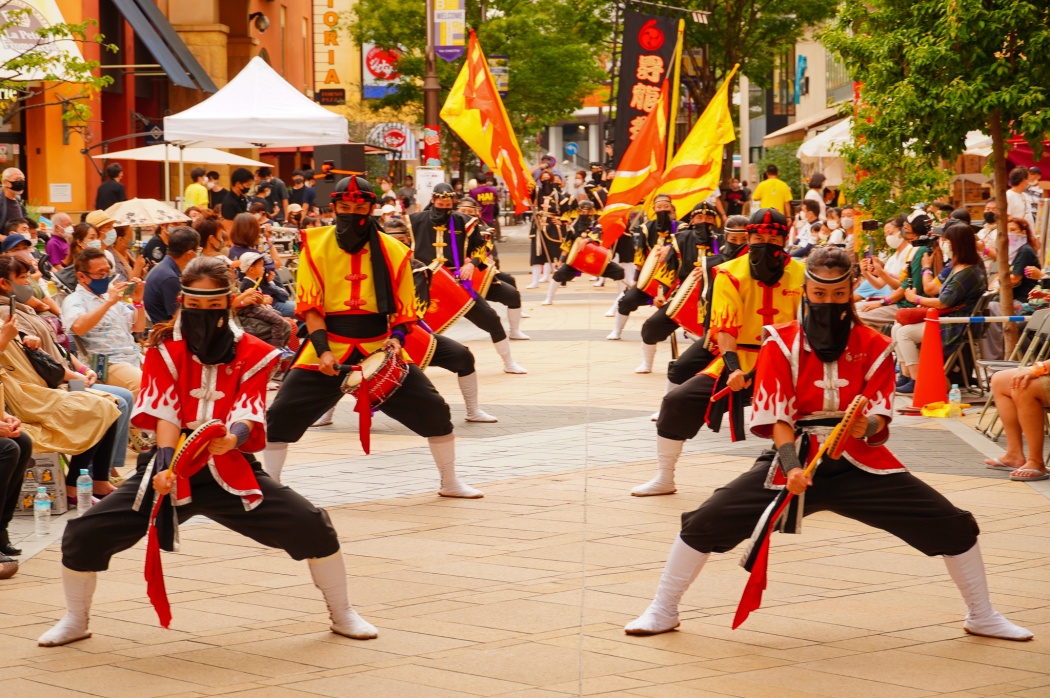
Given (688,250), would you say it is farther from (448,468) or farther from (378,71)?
(378,71)

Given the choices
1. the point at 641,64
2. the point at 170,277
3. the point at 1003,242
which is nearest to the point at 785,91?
the point at 641,64

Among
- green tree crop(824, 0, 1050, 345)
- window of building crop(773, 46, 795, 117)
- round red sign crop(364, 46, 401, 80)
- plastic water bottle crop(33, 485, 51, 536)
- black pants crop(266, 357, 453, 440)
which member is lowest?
plastic water bottle crop(33, 485, 51, 536)

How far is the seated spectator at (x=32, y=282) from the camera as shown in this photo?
889cm

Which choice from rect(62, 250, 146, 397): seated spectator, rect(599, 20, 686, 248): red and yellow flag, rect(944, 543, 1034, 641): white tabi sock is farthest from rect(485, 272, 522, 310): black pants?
rect(944, 543, 1034, 641): white tabi sock

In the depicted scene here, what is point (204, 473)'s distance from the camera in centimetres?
568

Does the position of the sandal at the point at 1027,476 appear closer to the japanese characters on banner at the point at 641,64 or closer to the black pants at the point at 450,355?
the black pants at the point at 450,355

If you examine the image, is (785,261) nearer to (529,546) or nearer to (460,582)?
(529,546)

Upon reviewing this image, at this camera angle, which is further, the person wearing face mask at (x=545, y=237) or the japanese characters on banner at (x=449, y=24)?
the japanese characters on banner at (x=449, y=24)

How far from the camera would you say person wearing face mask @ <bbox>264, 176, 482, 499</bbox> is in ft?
26.7

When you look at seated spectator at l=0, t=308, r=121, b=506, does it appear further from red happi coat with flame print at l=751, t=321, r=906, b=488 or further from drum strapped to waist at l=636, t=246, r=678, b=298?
drum strapped to waist at l=636, t=246, r=678, b=298

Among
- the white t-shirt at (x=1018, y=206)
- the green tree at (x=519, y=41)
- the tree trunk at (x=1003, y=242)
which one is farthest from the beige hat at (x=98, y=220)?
the green tree at (x=519, y=41)

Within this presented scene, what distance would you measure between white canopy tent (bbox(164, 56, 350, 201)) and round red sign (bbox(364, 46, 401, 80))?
18.6 m

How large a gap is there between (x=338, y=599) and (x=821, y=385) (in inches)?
85.0

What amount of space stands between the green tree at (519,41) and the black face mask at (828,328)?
31.9 metres
